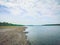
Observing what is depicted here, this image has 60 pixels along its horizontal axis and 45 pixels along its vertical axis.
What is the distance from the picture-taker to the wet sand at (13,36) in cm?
203

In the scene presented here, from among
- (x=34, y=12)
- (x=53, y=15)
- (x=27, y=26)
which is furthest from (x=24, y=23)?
(x=53, y=15)

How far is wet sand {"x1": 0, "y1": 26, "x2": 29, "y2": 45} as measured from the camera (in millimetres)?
2031

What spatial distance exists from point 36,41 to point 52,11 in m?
0.45

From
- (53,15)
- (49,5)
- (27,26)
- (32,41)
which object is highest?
(49,5)

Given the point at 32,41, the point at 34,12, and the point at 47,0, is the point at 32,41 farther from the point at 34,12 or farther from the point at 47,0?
the point at 47,0

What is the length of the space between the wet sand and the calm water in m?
0.08

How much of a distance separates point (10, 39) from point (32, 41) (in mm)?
283

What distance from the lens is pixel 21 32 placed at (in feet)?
6.75

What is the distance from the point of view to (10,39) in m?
2.04

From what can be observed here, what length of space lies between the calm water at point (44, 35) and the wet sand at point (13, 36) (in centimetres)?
8

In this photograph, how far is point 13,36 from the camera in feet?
→ 6.72

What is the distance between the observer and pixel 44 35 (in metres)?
2.05

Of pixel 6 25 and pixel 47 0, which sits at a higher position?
pixel 47 0

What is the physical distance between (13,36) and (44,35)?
399 mm
